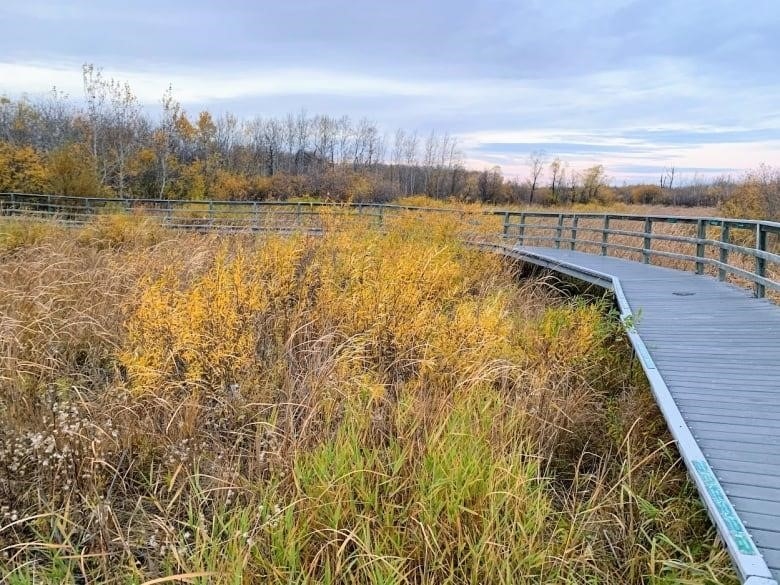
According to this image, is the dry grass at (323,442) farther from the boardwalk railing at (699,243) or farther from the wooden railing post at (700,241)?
the wooden railing post at (700,241)

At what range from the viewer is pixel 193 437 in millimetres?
3561

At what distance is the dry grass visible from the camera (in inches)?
104

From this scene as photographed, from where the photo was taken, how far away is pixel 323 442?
3379 millimetres

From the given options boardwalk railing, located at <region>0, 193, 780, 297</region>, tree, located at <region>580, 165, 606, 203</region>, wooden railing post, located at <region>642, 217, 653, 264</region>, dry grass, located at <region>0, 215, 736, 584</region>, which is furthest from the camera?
tree, located at <region>580, 165, 606, 203</region>

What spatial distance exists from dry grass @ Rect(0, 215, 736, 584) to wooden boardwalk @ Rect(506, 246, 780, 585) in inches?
10.2

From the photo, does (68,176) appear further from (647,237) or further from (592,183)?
(592,183)

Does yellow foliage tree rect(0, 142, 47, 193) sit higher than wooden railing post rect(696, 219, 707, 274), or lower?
higher

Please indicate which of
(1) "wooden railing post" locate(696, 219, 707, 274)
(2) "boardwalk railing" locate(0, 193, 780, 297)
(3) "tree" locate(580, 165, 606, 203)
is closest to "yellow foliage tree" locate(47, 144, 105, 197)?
(2) "boardwalk railing" locate(0, 193, 780, 297)

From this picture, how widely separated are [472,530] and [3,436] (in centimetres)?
295

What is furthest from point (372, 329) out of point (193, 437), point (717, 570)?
point (717, 570)

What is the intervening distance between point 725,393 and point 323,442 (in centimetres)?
283

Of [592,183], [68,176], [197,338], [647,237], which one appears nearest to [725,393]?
[197,338]

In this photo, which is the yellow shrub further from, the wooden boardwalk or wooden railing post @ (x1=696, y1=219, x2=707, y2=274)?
wooden railing post @ (x1=696, y1=219, x2=707, y2=274)

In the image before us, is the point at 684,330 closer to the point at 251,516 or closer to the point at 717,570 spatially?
the point at 717,570
